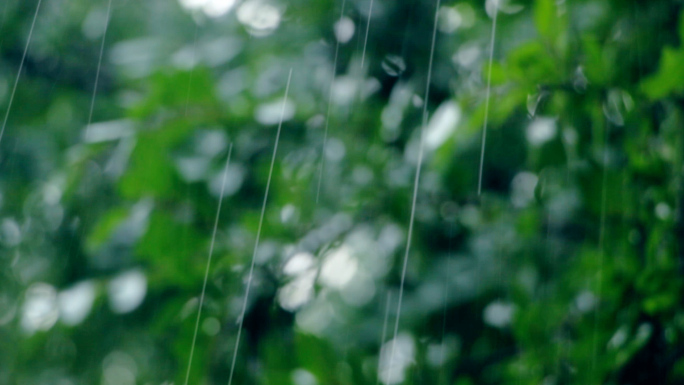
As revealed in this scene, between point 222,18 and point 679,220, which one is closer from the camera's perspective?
point 679,220

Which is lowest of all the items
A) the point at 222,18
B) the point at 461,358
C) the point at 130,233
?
the point at 461,358

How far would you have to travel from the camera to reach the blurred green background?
0.66 m

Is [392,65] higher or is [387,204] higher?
[392,65]

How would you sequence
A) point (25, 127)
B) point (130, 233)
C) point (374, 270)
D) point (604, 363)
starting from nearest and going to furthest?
point (604, 363)
point (130, 233)
point (374, 270)
point (25, 127)

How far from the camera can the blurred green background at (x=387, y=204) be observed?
0.66 meters

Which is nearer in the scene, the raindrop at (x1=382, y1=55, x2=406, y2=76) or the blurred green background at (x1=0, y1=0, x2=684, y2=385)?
the blurred green background at (x1=0, y1=0, x2=684, y2=385)

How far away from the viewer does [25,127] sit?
1091mm

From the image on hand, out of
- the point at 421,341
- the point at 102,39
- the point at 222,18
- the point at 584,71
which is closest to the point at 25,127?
the point at 102,39

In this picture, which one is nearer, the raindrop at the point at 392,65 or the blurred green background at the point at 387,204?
the blurred green background at the point at 387,204

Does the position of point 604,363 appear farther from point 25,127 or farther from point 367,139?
point 25,127

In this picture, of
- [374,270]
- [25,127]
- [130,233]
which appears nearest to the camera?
[130,233]

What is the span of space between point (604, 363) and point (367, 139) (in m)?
0.37

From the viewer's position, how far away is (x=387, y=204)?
79 centimetres

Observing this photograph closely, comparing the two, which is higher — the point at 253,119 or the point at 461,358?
the point at 253,119
